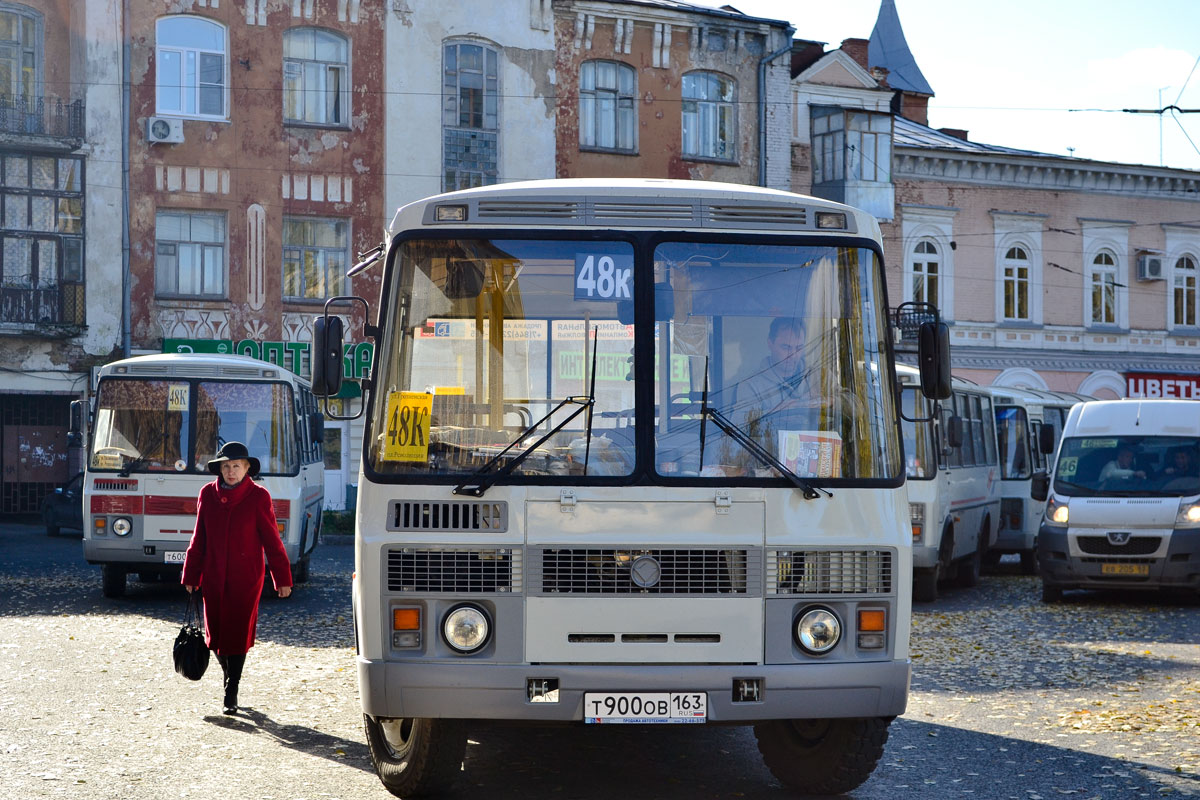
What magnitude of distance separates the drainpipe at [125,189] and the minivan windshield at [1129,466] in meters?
20.8

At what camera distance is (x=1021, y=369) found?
4350 cm

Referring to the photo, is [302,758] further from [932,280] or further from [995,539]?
[932,280]

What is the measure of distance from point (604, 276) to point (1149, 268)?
1636 inches

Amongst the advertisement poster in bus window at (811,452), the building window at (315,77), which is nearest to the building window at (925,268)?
the building window at (315,77)

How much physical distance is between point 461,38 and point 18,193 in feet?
33.7

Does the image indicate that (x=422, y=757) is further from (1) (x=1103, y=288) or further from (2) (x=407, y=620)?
(1) (x=1103, y=288)

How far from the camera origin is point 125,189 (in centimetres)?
3350

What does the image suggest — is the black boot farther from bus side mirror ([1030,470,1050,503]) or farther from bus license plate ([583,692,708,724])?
bus side mirror ([1030,470,1050,503])

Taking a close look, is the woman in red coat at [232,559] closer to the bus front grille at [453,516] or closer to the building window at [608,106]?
the bus front grille at [453,516]

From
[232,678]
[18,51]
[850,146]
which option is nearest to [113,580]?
[232,678]

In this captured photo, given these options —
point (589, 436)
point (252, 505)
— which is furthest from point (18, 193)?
point (589, 436)

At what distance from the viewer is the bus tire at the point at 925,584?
62.1 ft

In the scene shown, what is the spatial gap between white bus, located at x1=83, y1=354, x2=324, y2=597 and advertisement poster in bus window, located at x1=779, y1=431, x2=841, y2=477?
1147 cm

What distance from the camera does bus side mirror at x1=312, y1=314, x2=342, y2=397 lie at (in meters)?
7.57
